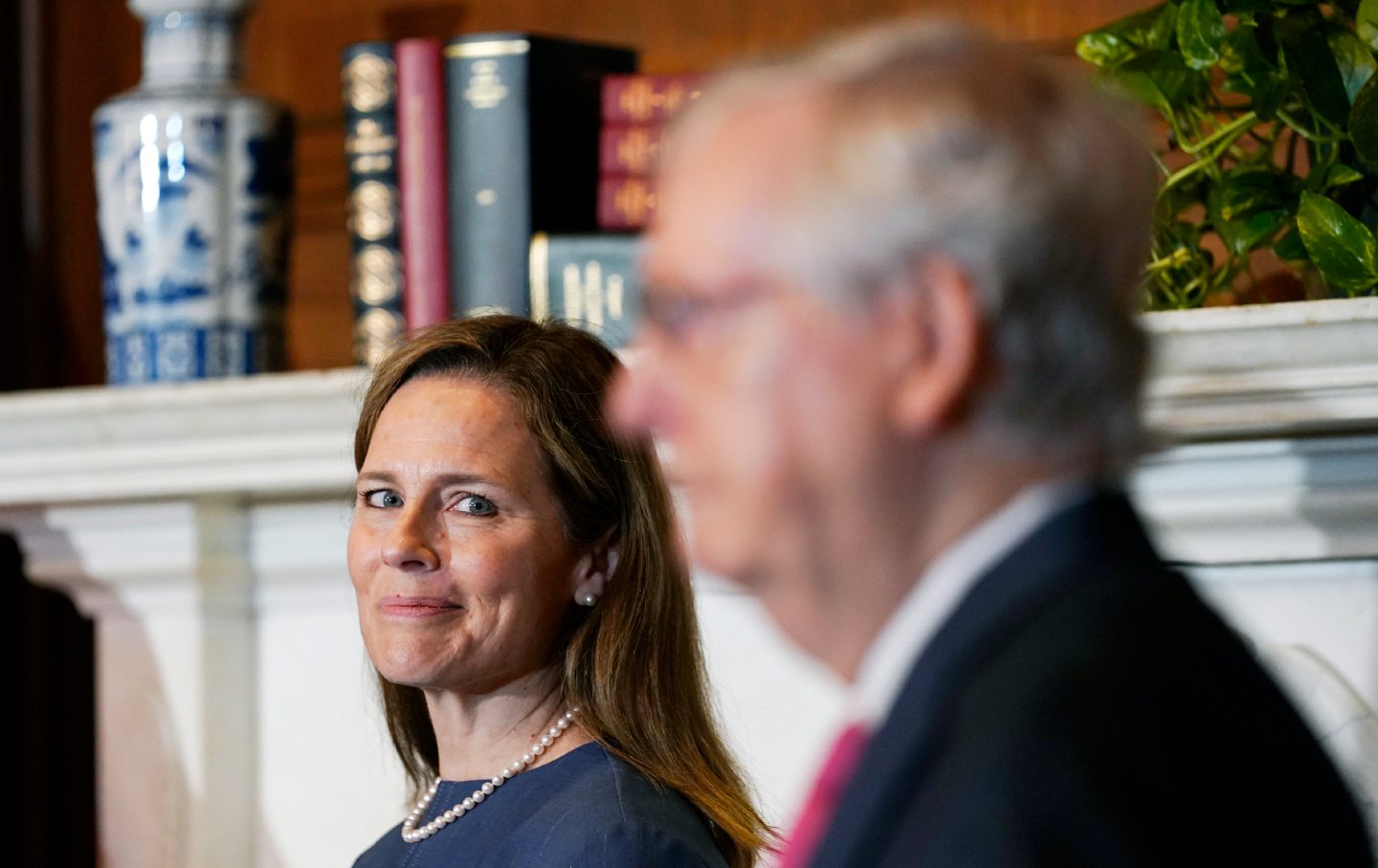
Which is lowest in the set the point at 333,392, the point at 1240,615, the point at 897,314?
the point at 1240,615

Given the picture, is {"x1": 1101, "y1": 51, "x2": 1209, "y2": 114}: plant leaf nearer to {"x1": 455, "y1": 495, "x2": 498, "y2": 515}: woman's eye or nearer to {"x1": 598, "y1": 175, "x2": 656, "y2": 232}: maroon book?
{"x1": 598, "y1": 175, "x2": 656, "y2": 232}: maroon book

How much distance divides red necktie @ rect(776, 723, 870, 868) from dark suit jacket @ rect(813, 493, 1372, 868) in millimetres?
28

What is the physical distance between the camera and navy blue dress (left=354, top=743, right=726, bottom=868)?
1325mm

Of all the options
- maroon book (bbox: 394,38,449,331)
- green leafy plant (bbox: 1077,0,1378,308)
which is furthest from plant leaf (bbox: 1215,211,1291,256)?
maroon book (bbox: 394,38,449,331)

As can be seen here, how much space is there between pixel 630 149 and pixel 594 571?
0.47m

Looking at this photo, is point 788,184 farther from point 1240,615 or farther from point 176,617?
point 176,617

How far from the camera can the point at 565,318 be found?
175 centimetres

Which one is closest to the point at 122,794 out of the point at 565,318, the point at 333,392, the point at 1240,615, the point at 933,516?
the point at 333,392

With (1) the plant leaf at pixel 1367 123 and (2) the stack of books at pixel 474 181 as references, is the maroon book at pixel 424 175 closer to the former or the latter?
(2) the stack of books at pixel 474 181

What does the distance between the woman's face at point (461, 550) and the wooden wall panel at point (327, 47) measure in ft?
2.30

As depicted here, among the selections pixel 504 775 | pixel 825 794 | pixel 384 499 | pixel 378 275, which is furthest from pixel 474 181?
pixel 825 794

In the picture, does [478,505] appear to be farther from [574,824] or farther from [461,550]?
[574,824]

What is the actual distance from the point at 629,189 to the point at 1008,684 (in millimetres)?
1281

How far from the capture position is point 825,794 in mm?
651
